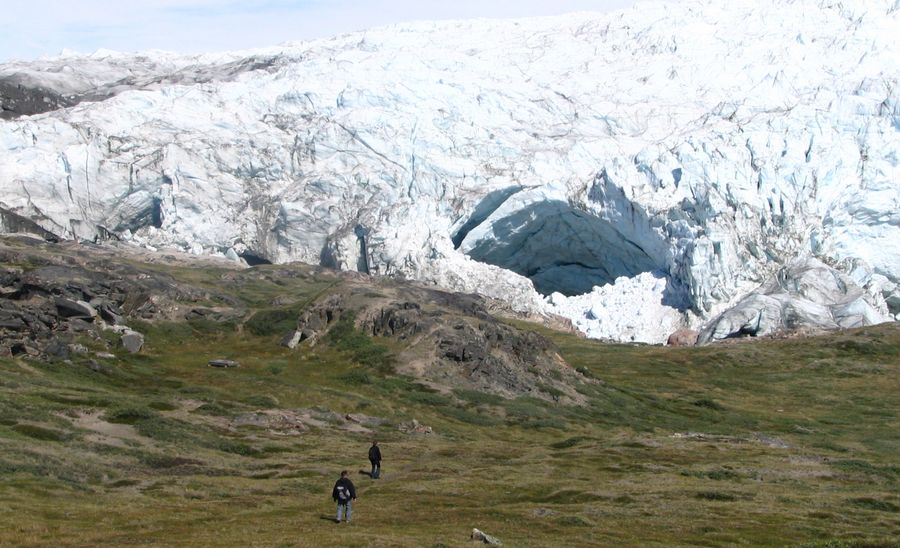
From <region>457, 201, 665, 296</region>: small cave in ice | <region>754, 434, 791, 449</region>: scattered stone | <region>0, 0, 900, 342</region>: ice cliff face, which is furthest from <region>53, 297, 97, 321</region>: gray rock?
<region>457, 201, 665, 296</region>: small cave in ice

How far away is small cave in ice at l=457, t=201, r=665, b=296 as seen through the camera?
178 metres

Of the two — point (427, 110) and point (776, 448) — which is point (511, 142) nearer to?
point (427, 110)

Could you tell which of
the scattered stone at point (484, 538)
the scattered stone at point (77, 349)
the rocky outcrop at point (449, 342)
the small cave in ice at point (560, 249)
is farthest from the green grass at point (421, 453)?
the small cave in ice at point (560, 249)

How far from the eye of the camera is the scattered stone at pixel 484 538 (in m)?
39.5

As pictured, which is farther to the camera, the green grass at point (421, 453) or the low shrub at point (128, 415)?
the low shrub at point (128, 415)

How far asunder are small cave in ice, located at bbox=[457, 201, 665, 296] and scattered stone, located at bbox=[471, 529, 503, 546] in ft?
448

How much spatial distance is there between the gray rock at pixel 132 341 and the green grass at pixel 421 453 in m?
1.23

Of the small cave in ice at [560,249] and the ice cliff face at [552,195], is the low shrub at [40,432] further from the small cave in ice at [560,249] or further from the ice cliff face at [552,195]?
the small cave in ice at [560,249]

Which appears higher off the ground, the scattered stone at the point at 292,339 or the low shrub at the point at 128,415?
the scattered stone at the point at 292,339

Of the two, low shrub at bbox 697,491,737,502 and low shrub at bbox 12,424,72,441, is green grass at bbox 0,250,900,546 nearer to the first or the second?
low shrub at bbox 12,424,72,441

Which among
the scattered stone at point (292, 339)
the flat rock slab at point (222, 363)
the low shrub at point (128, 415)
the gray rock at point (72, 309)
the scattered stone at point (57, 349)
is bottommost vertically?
the low shrub at point (128, 415)

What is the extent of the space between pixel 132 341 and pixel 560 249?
93017 mm

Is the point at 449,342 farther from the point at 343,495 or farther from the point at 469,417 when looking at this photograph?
the point at 343,495

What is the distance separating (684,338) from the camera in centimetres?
16600
